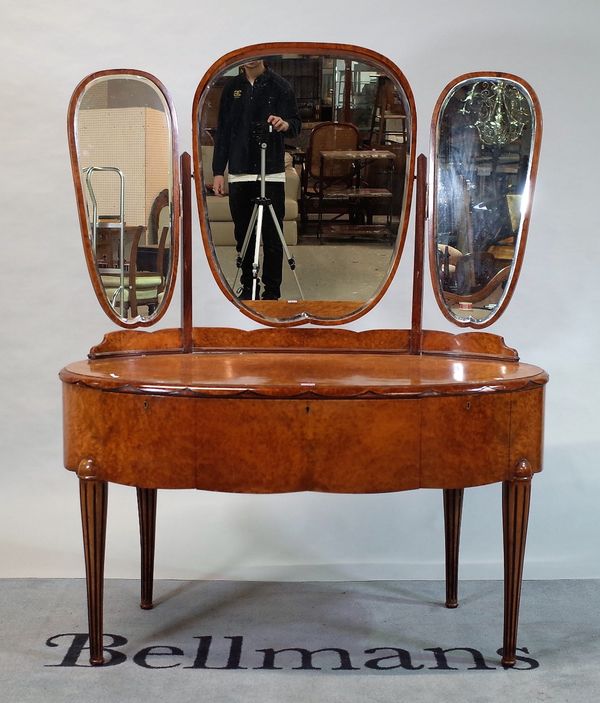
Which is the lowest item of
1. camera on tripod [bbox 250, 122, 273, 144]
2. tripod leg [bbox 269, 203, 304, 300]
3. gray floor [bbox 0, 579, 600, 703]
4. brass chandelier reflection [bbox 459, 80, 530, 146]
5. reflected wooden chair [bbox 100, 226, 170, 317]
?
gray floor [bbox 0, 579, 600, 703]

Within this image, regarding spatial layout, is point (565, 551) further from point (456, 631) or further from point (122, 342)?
point (122, 342)

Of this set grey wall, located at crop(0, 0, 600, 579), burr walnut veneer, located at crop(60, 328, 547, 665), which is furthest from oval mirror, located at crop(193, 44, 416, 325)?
grey wall, located at crop(0, 0, 600, 579)

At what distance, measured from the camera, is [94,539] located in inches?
118

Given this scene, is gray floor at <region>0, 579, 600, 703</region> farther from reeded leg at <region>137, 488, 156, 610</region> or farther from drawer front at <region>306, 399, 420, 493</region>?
drawer front at <region>306, 399, 420, 493</region>

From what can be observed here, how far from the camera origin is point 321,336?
11.3 feet

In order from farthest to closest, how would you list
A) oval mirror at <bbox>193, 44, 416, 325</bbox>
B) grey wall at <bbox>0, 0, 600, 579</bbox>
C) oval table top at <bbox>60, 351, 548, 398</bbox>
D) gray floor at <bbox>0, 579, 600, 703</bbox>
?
grey wall at <bbox>0, 0, 600, 579</bbox> < oval mirror at <bbox>193, 44, 416, 325</bbox> < gray floor at <bbox>0, 579, 600, 703</bbox> < oval table top at <bbox>60, 351, 548, 398</bbox>

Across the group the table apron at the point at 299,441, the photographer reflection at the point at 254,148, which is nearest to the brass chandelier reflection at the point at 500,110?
Answer: the photographer reflection at the point at 254,148

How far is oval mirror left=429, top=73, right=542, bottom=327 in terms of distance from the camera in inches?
132

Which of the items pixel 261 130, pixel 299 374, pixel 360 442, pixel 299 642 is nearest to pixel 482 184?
pixel 261 130

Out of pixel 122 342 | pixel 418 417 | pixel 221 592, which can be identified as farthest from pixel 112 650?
pixel 418 417

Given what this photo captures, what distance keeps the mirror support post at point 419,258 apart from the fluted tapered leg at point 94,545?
976 mm

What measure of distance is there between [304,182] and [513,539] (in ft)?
3.66

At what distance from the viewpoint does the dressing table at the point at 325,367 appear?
9.29ft

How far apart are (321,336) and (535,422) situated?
28.9 inches
